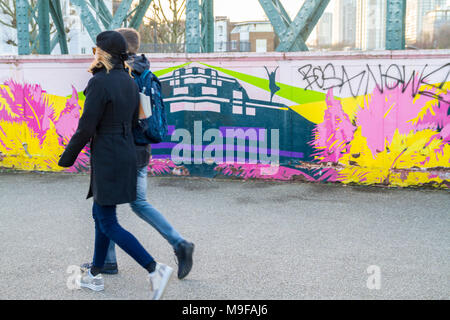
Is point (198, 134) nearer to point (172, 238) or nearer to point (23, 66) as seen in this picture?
point (23, 66)

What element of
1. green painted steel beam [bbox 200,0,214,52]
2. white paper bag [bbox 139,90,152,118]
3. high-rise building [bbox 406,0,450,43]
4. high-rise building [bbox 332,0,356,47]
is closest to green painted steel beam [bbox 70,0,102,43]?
green painted steel beam [bbox 200,0,214,52]

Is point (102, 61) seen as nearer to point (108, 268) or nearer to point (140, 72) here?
point (140, 72)

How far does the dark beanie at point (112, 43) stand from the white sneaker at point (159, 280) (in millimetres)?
1501

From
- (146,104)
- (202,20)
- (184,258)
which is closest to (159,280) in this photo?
(184,258)

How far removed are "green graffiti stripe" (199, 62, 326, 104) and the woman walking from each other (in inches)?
166

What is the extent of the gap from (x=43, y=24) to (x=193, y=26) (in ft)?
9.34

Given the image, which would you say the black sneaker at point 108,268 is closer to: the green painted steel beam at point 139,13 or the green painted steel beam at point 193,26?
the green painted steel beam at point 193,26

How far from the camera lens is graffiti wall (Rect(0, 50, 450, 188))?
7.06 m

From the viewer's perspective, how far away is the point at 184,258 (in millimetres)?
3824

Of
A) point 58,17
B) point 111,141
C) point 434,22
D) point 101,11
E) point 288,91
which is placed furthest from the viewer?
point 434,22

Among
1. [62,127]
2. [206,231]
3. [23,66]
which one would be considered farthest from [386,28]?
[23,66]

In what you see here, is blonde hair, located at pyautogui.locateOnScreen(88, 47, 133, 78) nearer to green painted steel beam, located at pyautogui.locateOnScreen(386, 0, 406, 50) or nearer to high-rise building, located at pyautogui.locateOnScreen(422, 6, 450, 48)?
green painted steel beam, located at pyautogui.locateOnScreen(386, 0, 406, 50)

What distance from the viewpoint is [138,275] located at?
3.99 metres
